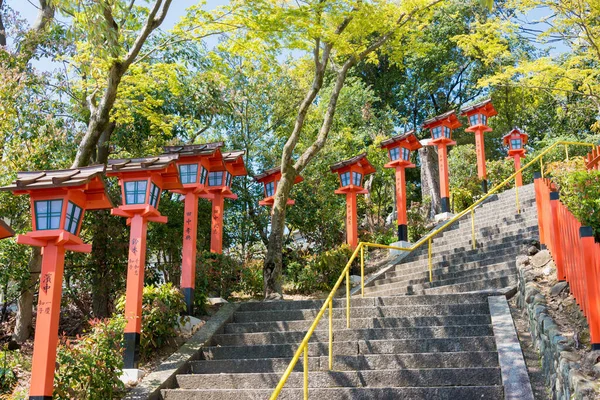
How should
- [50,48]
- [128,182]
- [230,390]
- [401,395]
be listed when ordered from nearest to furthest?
[401,395] < [230,390] < [128,182] < [50,48]

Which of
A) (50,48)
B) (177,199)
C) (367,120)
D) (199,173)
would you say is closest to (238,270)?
(199,173)

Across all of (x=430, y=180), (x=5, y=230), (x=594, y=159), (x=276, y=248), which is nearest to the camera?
(x=5, y=230)

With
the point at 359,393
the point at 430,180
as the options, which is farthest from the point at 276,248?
the point at 430,180

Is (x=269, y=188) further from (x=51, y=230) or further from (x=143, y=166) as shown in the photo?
(x=51, y=230)

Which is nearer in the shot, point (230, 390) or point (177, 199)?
point (230, 390)

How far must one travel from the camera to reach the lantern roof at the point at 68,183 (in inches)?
276

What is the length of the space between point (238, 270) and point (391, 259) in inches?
165

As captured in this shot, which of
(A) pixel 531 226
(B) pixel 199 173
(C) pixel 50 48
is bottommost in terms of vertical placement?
(A) pixel 531 226

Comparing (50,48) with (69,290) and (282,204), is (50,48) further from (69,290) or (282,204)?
(282,204)

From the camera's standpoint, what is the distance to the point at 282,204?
1158cm

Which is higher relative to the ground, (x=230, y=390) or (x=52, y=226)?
(x=52, y=226)

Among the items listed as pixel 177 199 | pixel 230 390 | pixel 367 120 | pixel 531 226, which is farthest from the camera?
pixel 367 120

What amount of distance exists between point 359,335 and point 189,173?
4.61 metres

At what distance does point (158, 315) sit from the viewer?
8516 millimetres
